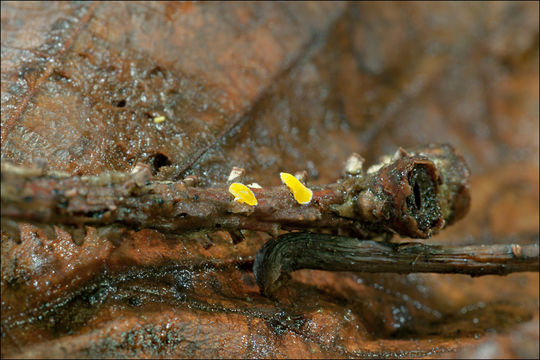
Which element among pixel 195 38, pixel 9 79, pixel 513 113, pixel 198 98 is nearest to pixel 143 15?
pixel 195 38

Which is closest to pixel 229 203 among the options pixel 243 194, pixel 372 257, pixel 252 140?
pixel 243 194

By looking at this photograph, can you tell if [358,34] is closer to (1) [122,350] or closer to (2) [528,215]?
(2) [528,215]

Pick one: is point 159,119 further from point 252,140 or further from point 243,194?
point 243,194

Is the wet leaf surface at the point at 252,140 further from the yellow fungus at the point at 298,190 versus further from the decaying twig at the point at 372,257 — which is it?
the yellow fungus at the point at 298,190

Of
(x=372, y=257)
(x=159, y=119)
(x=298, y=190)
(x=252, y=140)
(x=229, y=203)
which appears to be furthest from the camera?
(x=252, y=140)

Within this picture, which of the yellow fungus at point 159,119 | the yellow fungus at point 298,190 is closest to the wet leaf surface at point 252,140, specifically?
the yellow fungus at point 159,119

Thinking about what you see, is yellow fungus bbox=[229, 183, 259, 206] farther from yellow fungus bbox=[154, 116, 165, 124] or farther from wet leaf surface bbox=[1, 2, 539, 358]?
yellow fungus bbox=[154, 116, 165, 124]

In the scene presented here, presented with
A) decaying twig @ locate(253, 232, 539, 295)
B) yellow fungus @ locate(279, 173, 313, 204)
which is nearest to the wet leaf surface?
decaying twig @ locate(253, 232, 539, 295)
